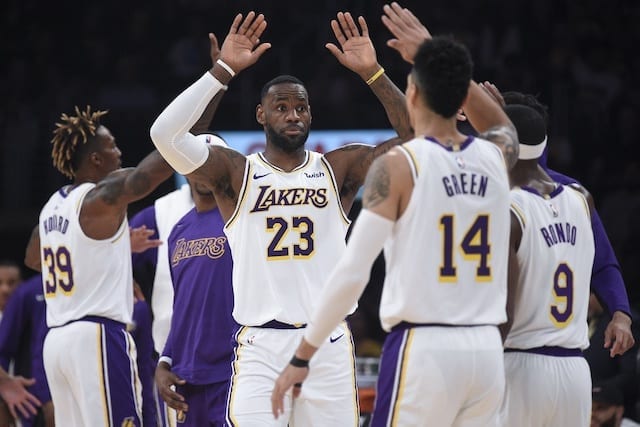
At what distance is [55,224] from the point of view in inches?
285

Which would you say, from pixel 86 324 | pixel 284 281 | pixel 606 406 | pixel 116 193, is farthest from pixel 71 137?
pixel 606 406

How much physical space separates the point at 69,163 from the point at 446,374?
397 centimetres

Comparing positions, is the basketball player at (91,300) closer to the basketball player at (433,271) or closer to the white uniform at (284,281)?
the white uniform at (284,281)

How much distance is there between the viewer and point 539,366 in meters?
5.15

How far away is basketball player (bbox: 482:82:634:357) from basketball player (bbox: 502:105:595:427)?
1.70 feet

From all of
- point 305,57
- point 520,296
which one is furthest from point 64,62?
point 520,296

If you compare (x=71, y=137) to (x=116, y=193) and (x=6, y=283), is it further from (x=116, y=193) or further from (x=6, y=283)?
(x=6, y=283)

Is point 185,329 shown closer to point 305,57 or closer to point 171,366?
point 171,366

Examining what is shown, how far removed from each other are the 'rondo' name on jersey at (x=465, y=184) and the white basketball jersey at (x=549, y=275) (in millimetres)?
651

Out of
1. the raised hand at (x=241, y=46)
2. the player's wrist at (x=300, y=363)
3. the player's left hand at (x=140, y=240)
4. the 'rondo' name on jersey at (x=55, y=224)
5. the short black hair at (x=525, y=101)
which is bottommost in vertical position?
the player's wrist at (x=300, y=363)

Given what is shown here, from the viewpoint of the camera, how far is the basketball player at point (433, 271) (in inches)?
176

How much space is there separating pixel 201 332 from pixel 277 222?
1142mm

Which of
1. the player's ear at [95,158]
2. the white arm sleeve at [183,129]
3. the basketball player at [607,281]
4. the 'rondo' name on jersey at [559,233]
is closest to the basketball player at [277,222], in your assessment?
the white arm sleeve at [183,129]

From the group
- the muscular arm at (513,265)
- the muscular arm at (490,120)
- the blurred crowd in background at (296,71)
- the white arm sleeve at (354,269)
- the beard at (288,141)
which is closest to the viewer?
the white arm sleeve at (354,269)
